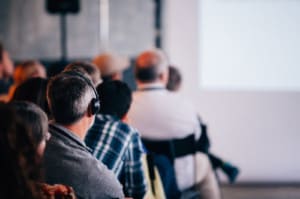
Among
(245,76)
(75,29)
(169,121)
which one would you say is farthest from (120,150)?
(75,29)

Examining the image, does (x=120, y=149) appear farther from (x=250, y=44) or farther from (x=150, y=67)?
(x=250, y=44)

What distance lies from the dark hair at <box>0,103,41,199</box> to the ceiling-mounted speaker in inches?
179


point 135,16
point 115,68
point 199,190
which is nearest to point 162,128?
point 199,190

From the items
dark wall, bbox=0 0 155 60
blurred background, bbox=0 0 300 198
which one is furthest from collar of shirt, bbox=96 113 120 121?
dark wall, bbox=0 0 155 60

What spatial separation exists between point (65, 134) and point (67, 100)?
0.12m

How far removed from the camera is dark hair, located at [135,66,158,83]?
130 inches

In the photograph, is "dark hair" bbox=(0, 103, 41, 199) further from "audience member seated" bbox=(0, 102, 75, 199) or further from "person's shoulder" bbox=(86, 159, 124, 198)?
"person's shoulder" bbox=(86, 159, 124, 198)

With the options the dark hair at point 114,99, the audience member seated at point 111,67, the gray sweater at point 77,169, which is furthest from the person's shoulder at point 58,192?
the audience member seated at point 111,67

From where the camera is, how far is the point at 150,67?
338cm

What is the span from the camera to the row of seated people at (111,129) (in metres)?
1.75

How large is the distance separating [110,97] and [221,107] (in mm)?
3472

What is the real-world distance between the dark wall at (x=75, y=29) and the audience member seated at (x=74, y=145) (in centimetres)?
433

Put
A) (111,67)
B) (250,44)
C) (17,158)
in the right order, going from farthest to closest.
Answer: (250,44)
(111,67)
(17,158)

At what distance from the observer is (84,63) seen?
2.94 meters
